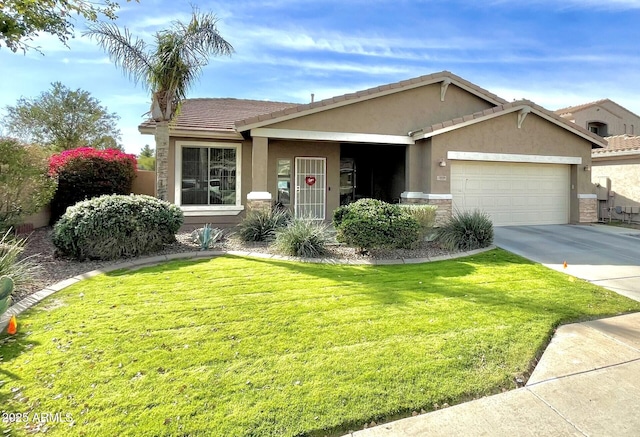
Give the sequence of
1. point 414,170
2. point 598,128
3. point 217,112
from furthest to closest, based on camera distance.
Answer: point 598,128
point 217,112
point 414,170

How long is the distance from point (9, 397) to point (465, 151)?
12524mm

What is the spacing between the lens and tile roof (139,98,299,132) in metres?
12.7

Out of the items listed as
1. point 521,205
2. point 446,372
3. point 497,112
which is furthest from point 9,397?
point 521,205

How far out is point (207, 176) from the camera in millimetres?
13188

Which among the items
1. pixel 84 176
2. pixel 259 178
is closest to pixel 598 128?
pixel 259 178

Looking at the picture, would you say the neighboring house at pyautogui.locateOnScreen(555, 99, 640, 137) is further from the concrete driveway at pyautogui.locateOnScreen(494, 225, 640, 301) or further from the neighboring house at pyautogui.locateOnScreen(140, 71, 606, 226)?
the concrete driveway at pyautogui.locateOnScreen(494, 225, 640, 301)

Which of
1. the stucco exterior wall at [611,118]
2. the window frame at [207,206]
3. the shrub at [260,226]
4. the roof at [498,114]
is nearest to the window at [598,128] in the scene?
the stucco exterior wall at [611,118]

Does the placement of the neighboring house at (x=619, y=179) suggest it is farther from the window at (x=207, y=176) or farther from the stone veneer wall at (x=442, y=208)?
the window at (x=207, y=176)

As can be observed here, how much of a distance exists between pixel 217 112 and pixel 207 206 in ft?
15.1

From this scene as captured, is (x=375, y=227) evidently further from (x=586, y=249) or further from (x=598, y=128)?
(x=598, y=128)

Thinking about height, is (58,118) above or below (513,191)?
above

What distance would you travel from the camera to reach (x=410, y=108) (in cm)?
1309

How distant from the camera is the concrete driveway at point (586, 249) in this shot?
729 centimetres

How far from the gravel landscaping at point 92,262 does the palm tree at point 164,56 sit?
2.03m
